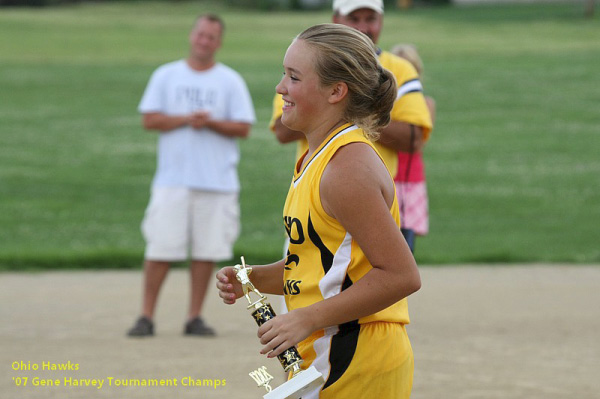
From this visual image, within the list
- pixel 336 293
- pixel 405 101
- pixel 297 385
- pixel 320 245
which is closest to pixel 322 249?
pixel 320 245

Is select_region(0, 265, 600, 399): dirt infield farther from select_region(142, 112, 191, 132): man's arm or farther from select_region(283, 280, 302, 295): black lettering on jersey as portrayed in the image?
select_region(283, 280, 302, 295): black lettering on jersey

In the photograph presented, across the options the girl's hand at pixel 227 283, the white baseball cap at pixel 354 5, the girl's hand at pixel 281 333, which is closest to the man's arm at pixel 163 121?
the white baseball cap at pixel 354 5

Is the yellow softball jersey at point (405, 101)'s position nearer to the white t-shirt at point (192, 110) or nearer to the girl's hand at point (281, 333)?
the girl's hand at point (281, 333)

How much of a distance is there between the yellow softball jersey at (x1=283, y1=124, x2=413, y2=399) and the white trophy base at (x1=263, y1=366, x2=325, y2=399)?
0.26 m

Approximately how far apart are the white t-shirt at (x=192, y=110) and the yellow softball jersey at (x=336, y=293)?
4456 millimetres

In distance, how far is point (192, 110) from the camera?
24.9ft

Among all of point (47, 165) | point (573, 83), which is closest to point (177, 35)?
point (573, 83)

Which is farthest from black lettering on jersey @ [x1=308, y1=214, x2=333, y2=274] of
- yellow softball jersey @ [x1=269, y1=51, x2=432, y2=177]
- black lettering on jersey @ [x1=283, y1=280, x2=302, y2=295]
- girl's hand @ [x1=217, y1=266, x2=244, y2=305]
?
yellow softball jersey @ [x1=269, y1=51, x2=432, y2=177]

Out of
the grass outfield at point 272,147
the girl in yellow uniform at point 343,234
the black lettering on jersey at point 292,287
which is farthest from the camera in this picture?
the grass outfield at point 272,147

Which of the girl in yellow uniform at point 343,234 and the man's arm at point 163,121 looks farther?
the man's arm at point 163,121

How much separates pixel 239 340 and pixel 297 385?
4479 millimetres

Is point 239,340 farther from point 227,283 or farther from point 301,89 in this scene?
point 301,89

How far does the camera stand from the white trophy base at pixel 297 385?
2.76 metres

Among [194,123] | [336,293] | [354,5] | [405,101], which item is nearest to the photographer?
[336,293]
